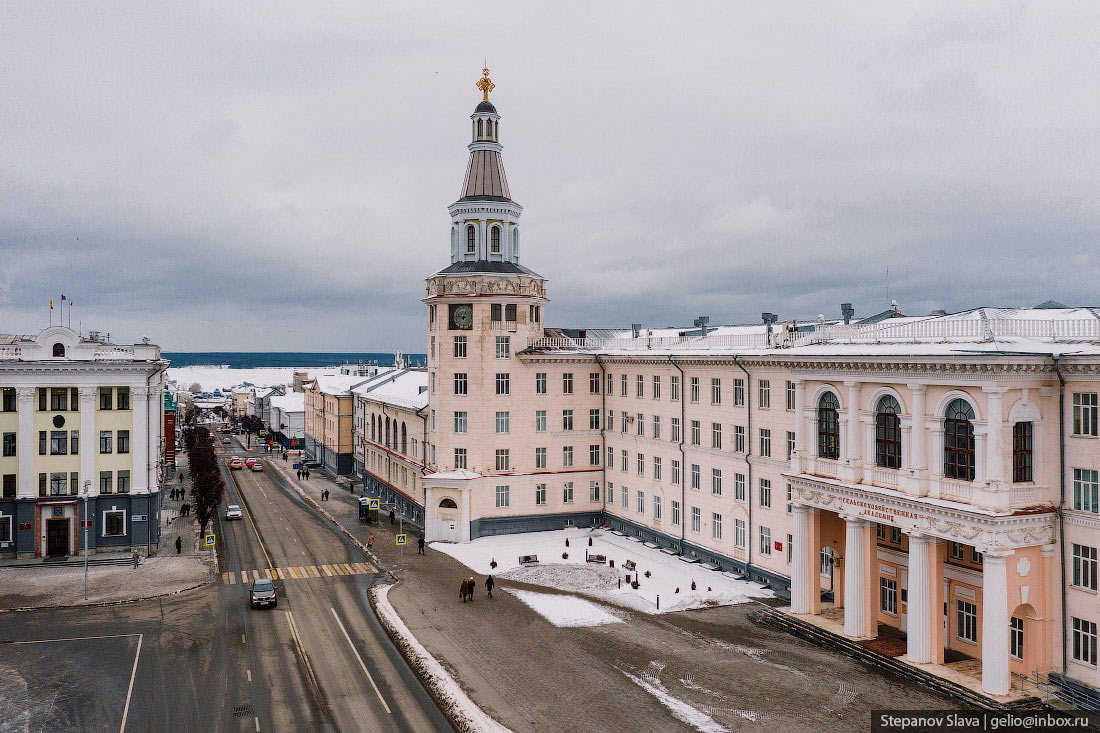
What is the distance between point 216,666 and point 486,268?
118 feet

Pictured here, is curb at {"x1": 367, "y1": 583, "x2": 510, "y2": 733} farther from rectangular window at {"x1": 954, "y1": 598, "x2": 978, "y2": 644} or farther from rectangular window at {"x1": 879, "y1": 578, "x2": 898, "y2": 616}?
rectangular window at {"x1": 879, "y1": 578, "x2": 898, "y2": 616}

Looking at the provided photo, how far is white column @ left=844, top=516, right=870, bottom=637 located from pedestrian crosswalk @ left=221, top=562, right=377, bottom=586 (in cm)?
2978

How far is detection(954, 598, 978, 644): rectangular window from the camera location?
3325 cm

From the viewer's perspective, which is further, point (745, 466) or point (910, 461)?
point (745, 466)

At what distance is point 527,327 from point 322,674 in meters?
33.9

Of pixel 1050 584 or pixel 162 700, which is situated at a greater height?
pixel 1050 584

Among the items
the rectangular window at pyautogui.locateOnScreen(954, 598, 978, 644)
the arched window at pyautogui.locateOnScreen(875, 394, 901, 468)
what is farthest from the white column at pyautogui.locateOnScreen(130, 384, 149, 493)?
the rectangular window at pyautogui.locateOnScreen(954, 598, 978, 644)

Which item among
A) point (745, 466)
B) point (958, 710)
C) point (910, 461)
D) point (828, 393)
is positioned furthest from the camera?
point (745, 466)

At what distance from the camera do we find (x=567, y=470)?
6234 centimetres

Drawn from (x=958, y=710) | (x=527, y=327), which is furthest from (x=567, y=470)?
(x=958, y=710)

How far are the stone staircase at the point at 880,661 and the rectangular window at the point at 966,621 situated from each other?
149 inches

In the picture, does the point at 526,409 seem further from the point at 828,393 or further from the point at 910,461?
the point at 910,461

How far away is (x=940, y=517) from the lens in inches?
1214

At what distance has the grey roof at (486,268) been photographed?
6042 cm
